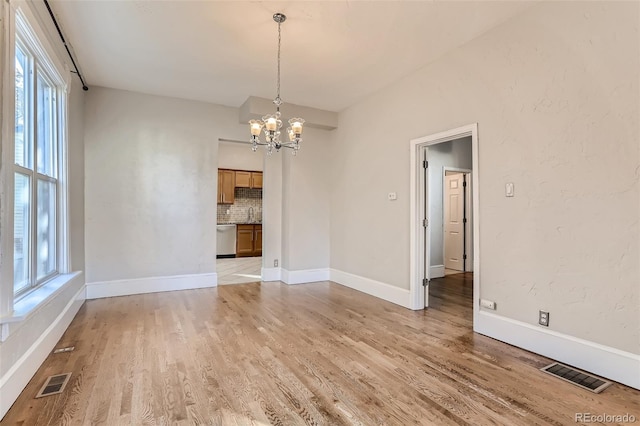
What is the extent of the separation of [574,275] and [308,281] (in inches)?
150

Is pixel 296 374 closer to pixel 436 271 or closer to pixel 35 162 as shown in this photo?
pixel 35 162

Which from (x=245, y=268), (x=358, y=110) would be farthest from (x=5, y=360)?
(x=245, y=268)

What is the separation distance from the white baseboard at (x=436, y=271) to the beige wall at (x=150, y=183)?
387cm

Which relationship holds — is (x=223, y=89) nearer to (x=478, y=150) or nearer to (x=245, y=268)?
(x=478, y=150)

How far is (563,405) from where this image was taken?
2.00 metres

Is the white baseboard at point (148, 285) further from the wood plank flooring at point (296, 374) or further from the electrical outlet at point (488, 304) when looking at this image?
the electrical outlet at point (488, 304)

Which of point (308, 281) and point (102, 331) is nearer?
point (102, 331)

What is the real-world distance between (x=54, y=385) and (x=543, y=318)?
3714mm

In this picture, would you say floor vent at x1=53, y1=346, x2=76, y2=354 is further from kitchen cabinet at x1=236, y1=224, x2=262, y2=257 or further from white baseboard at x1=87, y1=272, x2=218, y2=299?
kitchen cabinet at x1=236, y1=224, x2=262, y2=257

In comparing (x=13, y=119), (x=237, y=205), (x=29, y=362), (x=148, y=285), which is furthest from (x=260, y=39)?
(x=237, y=205)

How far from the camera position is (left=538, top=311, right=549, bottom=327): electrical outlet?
2.71 metres

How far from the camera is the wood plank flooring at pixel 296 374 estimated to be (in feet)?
6.26

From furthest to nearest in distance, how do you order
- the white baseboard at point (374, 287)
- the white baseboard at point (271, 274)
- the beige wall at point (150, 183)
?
the white baseboard at point (271, 274), the beige wall at point (150, 183), the white baseboard at point (374, 287)

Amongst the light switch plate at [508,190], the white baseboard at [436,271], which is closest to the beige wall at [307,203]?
the white baseboard at [436,271]
